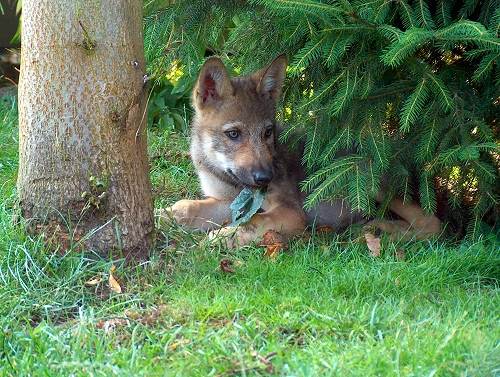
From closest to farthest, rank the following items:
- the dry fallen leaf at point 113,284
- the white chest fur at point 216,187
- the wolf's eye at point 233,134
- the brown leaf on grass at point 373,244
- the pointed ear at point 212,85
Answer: the dry fallen leaf at point 113,284
the brown leaf on grass at point 373,244
the pointed ear at point 212,85
the wolf's eye at point 233,134
the white chest fur at point 216,187

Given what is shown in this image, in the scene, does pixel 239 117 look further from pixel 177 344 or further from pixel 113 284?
pixel 177 344

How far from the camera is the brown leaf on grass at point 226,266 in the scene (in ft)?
14.4

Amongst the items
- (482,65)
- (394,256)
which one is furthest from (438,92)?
(394,256)

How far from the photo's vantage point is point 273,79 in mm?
5551

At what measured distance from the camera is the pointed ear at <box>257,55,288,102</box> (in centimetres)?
543

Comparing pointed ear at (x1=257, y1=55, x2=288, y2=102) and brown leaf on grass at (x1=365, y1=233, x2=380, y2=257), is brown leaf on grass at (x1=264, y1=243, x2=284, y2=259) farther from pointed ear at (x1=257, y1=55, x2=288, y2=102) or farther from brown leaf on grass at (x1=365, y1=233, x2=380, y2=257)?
pointed ear at (x1=257, y1=55, x2=288, y2=102)

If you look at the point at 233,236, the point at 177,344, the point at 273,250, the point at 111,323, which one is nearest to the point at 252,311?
the point at 177,344

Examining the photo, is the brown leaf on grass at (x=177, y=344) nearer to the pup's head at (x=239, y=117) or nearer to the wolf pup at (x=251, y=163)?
the wolf pup at (x=251, y=163)

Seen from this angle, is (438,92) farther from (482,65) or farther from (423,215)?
(423,215)

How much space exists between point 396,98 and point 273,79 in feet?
3.29

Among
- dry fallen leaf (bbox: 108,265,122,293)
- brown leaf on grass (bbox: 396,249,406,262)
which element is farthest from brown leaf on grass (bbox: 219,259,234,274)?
brown leaf on grass (bbox: 396,249,406,262)

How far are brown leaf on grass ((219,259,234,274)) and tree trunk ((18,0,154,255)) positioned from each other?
509 mm

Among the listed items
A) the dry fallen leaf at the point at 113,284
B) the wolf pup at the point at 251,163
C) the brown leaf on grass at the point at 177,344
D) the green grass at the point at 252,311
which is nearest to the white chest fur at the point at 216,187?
the wolf pup at the point at 251,163

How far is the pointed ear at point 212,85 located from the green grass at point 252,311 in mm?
1220
